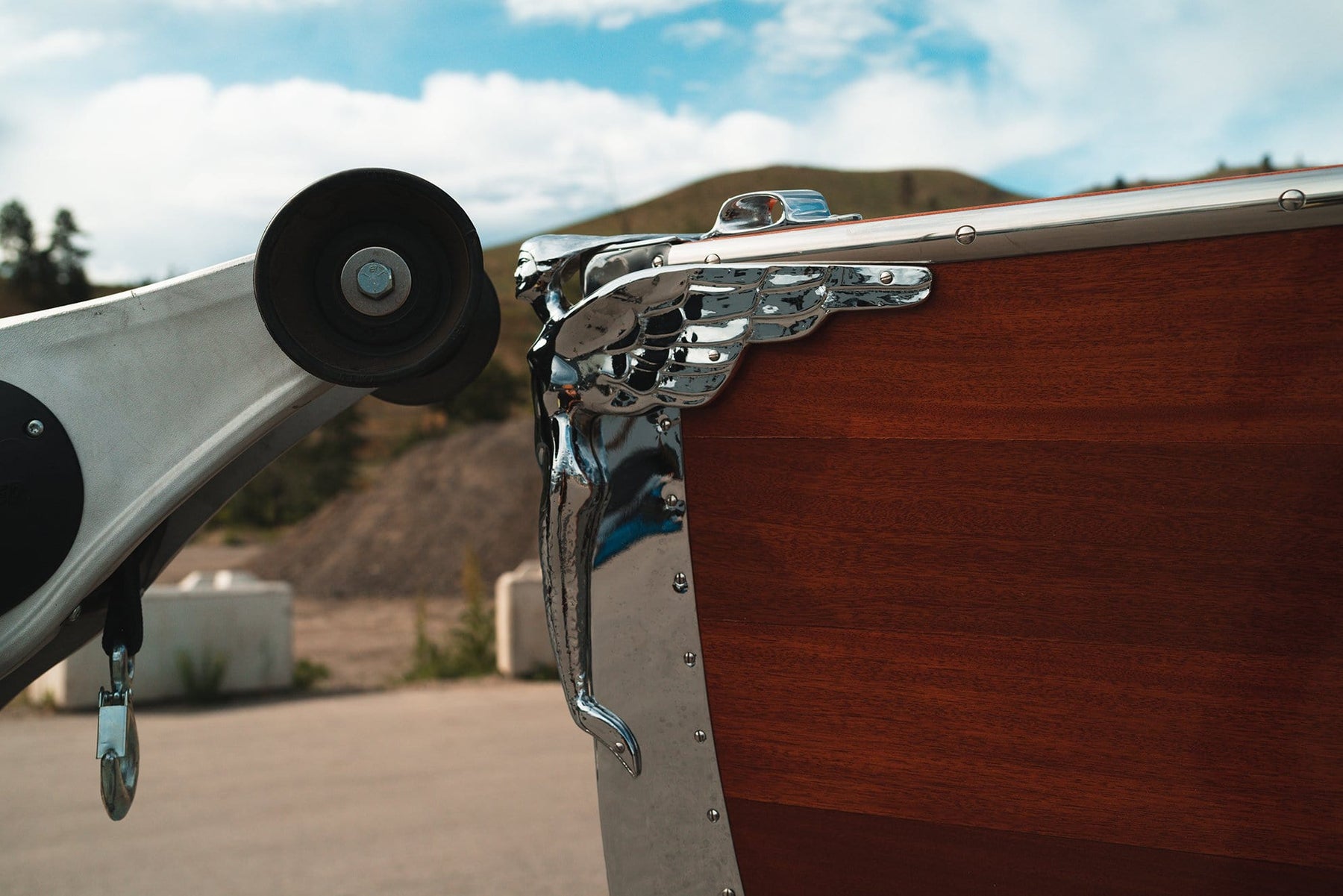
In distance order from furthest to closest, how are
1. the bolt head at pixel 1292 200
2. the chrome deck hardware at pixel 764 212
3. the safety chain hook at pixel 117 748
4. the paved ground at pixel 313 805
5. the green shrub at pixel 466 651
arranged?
the green shrub at pixel 466 651 → the paved ground at pixel 313 805 → the safety chain hook at pixel 117 748 → the chrome deck hardware at pixel 764 212 → the bolt head at pixel 1292 200

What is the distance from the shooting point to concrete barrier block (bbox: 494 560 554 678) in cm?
629

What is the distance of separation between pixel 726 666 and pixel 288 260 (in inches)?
36.6

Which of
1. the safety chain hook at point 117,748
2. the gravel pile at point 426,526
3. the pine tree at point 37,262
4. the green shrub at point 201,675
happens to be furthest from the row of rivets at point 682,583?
the pine tree at point 37,262

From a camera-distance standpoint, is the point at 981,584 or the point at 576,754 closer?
the point at 981,584

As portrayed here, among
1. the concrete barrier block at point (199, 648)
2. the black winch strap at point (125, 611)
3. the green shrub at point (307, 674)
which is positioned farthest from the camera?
the green shrub at point (307, 674)

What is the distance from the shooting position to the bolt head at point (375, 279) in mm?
1598

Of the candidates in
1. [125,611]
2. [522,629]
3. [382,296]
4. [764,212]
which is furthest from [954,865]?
[522,629]

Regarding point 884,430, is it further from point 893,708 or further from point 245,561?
point 245,561

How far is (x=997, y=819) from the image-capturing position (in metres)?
1.39

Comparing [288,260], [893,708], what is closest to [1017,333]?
[893,708]

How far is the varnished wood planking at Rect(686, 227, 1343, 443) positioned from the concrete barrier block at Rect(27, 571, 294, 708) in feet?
16.5

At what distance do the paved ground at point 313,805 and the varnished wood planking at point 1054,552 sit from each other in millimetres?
1933

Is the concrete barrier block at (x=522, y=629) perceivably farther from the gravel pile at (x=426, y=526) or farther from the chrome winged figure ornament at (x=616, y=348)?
the chrome winged figure ornament at (x=616, y=348)

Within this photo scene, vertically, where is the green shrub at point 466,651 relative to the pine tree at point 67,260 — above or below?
below
